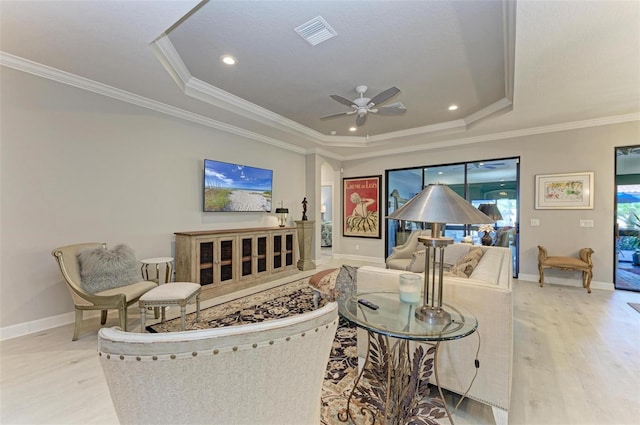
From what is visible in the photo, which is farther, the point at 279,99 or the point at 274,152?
the point at 274,152

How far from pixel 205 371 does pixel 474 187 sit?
19.6ft

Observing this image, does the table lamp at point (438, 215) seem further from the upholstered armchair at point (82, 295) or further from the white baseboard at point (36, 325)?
the white baseboard at point (36, 325)

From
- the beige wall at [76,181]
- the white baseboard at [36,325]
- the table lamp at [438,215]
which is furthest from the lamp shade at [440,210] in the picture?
the white baseboard at [36,325]

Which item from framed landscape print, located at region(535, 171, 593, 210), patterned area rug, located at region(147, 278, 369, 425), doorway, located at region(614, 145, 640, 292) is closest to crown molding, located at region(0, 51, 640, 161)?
doorway, located at region(614, 145, 640, 292)

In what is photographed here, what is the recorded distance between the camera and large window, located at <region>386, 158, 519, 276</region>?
5048mm

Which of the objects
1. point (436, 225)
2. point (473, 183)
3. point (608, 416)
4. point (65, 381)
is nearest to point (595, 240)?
point (473, 183)

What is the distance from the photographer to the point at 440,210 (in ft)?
4.54

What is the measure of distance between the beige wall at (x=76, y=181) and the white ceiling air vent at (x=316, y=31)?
2428 mm

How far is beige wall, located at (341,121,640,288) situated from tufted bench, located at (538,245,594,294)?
247 millimetres

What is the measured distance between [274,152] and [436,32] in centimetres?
366

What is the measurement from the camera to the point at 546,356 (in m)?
2.33

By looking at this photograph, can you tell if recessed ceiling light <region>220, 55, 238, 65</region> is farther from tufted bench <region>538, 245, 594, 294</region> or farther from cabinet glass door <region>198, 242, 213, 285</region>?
tufted bench <region>538, 245, 594, 294</region>

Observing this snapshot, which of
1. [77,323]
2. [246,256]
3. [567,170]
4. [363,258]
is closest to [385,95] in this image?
[246,256]

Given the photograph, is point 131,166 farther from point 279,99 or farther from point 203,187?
→ point 279,99
